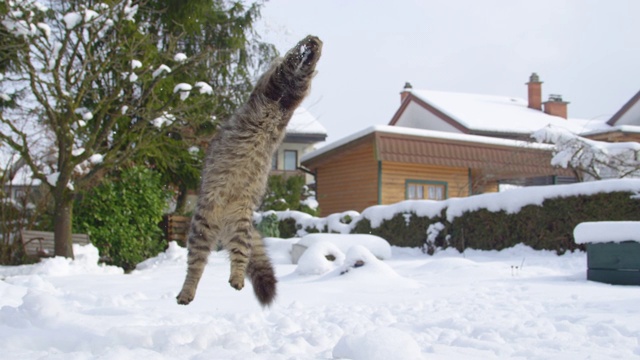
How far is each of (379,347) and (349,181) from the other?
2052cm

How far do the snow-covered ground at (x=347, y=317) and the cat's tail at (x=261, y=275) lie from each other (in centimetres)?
42

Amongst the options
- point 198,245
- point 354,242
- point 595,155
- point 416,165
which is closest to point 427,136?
point 416,165

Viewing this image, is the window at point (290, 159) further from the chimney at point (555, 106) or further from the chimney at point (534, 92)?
the chimney at point (555, 106)

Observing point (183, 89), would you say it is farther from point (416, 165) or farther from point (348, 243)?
point (416, 165)

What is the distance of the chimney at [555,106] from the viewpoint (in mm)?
36719

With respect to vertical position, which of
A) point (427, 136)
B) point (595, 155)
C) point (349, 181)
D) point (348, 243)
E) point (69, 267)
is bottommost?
point (69, 267)

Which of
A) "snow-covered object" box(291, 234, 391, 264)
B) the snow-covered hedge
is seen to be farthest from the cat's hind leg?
the snow-covered hedge

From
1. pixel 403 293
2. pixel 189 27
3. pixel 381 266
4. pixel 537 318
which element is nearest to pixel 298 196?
pixel 189 27

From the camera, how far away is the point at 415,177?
75.4 ft

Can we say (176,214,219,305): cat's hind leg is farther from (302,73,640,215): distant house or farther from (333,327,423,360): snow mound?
(302,73,640,215): distant house

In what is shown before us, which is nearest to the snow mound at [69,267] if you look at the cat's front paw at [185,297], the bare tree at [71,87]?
the bare tree at [71,87]

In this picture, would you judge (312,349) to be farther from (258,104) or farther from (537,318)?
(537,318)

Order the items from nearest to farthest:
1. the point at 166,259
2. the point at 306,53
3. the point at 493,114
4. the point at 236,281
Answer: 1. the point at 306,53
2. the point at 236,281
3. the point at 166,259
4. the point at 493,114

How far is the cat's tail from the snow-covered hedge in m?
10.2
